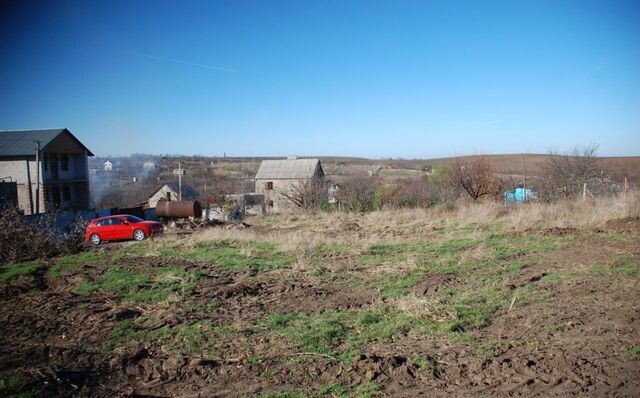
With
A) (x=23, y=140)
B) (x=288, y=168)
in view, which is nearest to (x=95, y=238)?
(x=23, y=140)

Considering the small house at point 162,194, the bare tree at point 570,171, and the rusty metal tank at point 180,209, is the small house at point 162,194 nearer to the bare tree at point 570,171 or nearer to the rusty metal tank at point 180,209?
the rusty metal tank at point 180,209

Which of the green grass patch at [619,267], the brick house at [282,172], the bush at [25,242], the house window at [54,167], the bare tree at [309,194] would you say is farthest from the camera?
the brick house at [282,172]

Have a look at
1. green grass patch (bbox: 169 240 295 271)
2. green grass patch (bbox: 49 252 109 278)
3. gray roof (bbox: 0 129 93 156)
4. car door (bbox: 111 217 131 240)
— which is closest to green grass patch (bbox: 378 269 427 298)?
green grass patch (bbox: 169 240 295 271)

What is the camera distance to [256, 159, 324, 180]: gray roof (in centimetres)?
4572

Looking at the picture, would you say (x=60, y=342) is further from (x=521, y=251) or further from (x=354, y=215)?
(x=354, y=215)

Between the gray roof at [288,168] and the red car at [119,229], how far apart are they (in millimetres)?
25843

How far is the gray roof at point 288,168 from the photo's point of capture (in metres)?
45.7

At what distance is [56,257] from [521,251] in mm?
14811

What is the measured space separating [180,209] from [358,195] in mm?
12165

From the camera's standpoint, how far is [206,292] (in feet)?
29.0

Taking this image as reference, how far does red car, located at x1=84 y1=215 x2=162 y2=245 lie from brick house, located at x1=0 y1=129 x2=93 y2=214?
1446 centimetres

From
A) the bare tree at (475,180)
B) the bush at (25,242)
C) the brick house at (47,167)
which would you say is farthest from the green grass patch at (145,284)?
the brick house at (47,167)

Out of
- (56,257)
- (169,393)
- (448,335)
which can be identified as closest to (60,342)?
(169,393)

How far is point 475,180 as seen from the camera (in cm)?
2841
